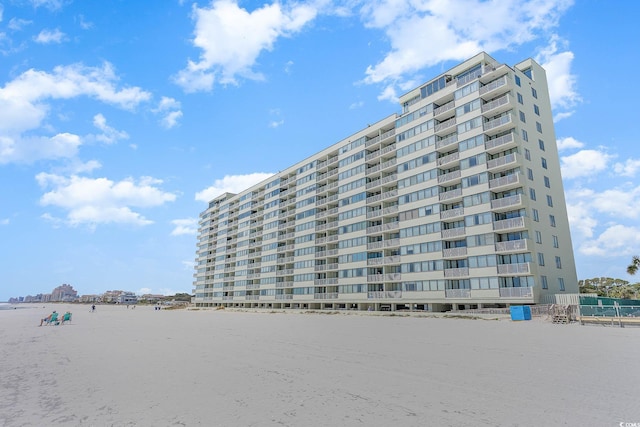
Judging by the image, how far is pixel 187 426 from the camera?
7082mm

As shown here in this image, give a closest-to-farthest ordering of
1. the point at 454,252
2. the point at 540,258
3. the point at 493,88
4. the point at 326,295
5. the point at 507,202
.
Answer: the point at 540,258 < the point at 507,202 < the point at 493,88 < the point at 454,252 < the point at 326,295

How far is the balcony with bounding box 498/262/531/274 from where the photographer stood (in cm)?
4125

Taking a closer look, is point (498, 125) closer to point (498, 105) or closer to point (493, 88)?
point (498, 105)

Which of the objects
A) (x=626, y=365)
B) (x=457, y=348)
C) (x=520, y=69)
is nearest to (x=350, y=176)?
(x=520, y=69)

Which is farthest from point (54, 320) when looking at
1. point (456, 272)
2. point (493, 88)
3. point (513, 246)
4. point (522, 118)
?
point (522, 118)

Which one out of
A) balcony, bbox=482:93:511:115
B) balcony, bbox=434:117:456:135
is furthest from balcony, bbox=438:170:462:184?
balcony, bbox=482:93:511:115

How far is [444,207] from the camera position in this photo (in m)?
53.3

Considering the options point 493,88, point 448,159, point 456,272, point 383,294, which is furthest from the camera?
point 383,294

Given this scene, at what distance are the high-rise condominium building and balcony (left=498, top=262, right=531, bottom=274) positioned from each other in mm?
119

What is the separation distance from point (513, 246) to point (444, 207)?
40.5ft

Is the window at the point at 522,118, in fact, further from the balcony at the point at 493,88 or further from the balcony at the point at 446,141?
the balcony at the point at 446,141

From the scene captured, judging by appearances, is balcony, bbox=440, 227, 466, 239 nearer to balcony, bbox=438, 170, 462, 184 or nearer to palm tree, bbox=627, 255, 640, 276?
balcony, bbox=438, 170, 462, 184

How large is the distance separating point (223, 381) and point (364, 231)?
5619 centimetres

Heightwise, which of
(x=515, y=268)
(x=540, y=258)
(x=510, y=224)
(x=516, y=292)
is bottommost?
(x=516, y=292)
